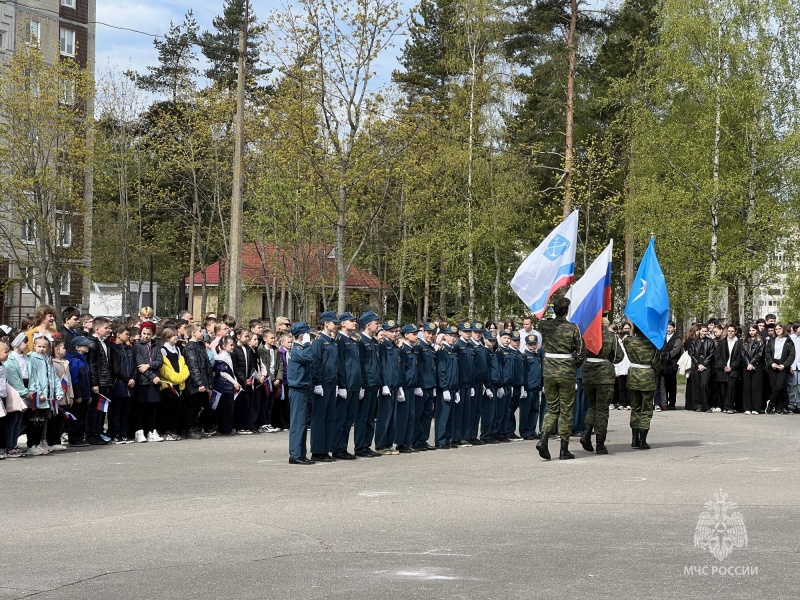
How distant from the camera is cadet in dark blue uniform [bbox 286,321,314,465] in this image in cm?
1488

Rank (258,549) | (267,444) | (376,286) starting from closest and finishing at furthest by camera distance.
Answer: (258,549), (267,444), (376,286)

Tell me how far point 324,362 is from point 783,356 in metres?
14.0

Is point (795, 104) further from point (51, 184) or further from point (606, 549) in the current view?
point (606, 549)

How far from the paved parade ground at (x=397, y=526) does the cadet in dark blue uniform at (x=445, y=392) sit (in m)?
1.11

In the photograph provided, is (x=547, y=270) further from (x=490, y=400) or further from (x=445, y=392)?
(x=490, y=400)

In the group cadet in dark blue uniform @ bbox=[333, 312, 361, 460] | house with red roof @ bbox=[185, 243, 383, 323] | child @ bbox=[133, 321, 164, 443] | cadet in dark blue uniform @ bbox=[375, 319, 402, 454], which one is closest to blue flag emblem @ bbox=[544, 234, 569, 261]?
cadet in dark blue uniform @ bbox=[375, 319, 402, 454]

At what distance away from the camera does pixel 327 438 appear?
608 inches

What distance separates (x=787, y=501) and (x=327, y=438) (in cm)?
619

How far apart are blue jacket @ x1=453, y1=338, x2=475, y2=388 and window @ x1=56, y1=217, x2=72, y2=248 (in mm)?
26143

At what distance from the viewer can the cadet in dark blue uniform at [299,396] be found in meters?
14.9

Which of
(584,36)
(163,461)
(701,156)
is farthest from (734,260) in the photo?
(163,461)

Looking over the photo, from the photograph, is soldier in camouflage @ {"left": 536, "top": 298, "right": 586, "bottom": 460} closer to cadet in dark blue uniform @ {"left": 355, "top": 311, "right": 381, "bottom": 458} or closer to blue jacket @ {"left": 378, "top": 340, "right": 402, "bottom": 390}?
blue jacket @ {"left": 378, "top": 340, "right": 402, "bottom": 390}

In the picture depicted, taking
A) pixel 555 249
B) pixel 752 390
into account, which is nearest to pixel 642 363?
pixel 555 249

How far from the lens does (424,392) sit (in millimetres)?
17062
